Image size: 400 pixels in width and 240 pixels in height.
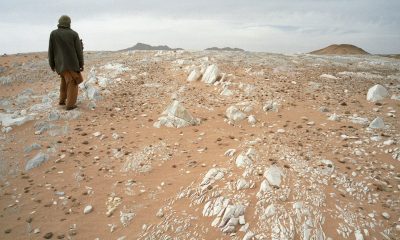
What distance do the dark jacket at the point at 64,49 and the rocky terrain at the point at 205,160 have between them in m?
1.31

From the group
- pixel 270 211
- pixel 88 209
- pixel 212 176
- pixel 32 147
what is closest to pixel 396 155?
pixel 270 211

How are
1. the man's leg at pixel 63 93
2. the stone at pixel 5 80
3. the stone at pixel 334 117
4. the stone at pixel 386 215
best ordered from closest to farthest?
1. the stone at pixel 386 215
2. the stone at pixel 334 117
3. the man's leg at pixel 63 93
4. the stone at pixel 5 80

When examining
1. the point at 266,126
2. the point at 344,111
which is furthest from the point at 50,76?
the point at 344,111

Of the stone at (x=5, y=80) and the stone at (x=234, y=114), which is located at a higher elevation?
Answer: the stone at (x=5, y=80)

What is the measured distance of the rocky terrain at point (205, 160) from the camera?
459 centimetres

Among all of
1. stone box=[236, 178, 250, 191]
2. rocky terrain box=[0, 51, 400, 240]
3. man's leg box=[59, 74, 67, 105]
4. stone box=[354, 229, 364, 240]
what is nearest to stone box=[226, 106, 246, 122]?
rocky terrain box=[0, 51, 400, 240]

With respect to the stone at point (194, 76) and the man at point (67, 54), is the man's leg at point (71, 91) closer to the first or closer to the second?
the man at point (67, 54)

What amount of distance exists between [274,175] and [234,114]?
3026 millimetres

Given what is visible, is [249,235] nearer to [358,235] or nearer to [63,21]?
[358,235]

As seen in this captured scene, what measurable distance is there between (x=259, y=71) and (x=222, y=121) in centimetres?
456

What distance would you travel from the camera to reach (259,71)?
38.5 feet

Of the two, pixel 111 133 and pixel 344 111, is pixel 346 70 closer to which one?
pixel 344 111

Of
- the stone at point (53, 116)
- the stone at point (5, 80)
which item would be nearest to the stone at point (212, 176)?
the stone at point (53, 116)

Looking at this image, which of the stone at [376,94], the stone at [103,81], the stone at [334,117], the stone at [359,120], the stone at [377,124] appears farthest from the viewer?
the stone at [103,81]
